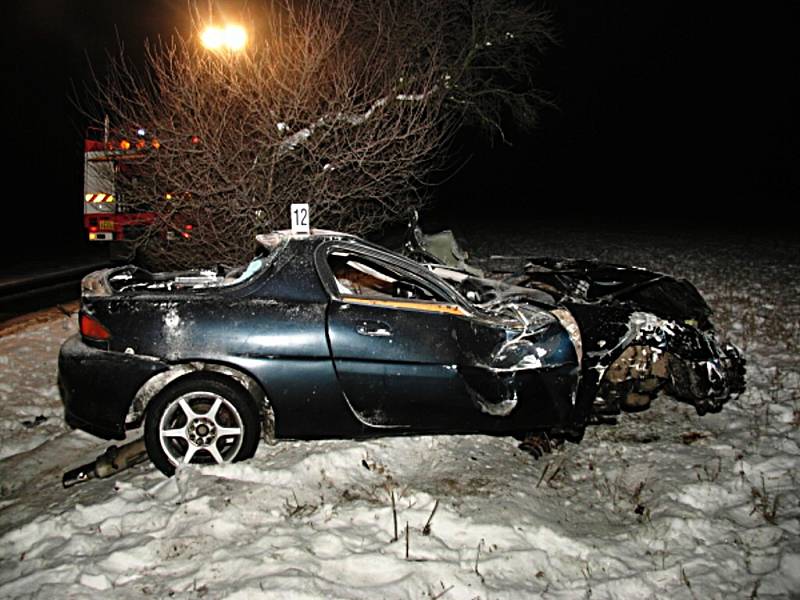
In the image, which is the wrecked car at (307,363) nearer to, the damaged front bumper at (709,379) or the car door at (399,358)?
the car door at (399,358)

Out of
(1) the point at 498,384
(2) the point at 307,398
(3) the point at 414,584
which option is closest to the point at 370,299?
(2) the point at 307,398

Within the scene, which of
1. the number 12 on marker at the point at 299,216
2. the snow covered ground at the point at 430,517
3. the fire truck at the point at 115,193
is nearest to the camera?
the snow covered ground at the point at 430,517

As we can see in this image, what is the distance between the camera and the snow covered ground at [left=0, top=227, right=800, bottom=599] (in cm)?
306

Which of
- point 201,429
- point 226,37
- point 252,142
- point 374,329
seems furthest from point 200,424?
point 226,37

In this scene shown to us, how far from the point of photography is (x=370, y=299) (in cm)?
405

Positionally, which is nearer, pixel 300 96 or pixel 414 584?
pixel 414 584

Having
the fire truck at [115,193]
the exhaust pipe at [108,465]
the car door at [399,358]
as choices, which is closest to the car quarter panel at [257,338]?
the car door at [399,358]

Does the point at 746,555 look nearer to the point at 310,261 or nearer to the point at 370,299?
the point at 370,299

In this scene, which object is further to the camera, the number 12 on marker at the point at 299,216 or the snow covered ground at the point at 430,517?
the number 12 on marker at the point at 299,216

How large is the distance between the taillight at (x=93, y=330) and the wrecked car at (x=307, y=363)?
1 centimetres

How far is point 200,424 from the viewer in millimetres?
3949

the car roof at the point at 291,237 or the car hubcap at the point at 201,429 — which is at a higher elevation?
the car roof at the point at 291,237

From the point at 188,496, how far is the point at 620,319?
10.3 ft

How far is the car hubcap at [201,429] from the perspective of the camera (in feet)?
12.9
